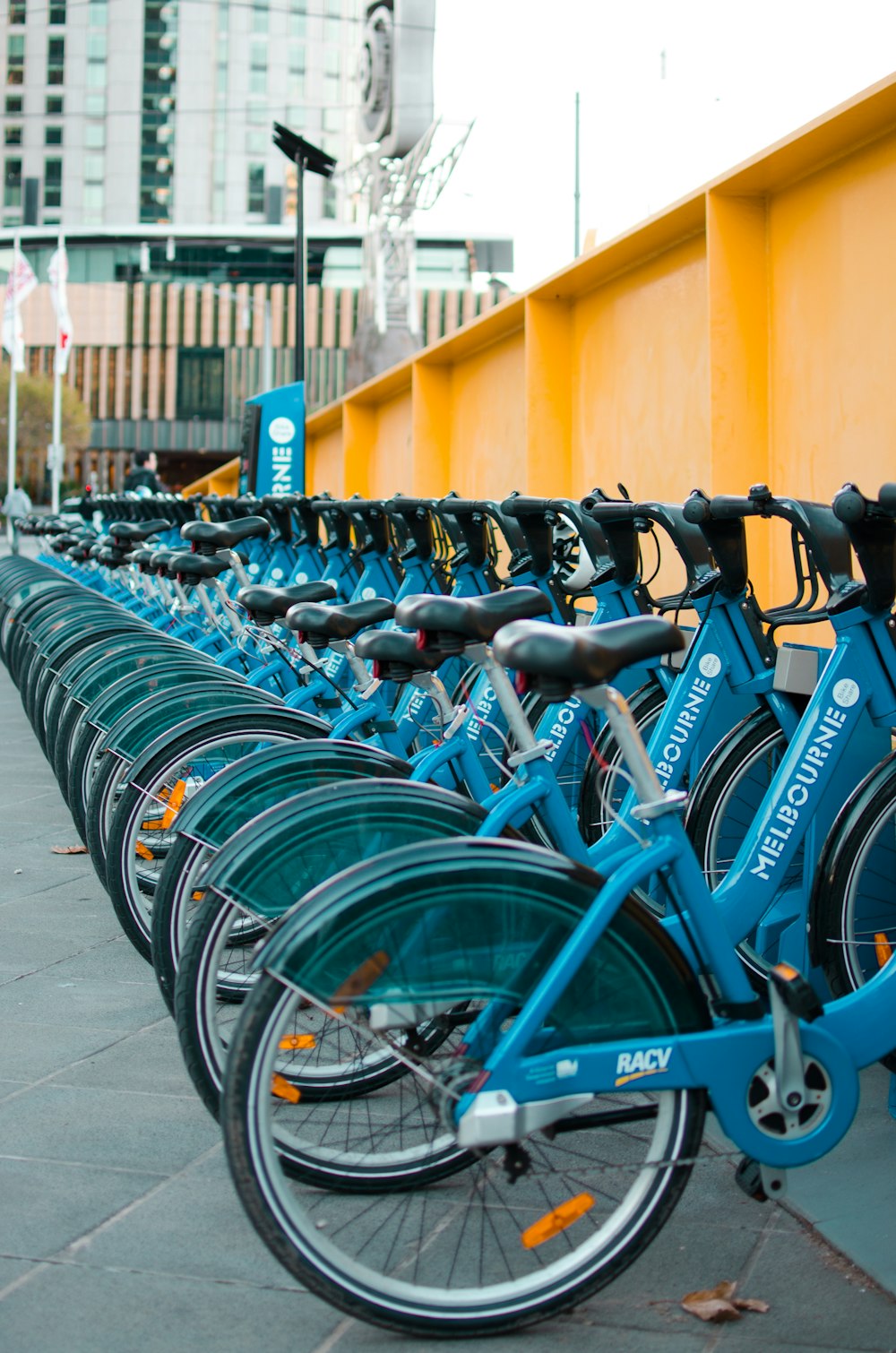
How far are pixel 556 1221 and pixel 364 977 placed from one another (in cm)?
48

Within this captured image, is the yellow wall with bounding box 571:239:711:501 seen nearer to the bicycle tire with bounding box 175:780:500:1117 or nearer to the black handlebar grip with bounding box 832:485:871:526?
the black handlebar grip with bounding box 832:485:871:526

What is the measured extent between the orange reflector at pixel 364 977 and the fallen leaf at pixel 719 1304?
0.74 m

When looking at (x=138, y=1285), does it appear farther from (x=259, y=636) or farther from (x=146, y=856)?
(x=259, y=636)

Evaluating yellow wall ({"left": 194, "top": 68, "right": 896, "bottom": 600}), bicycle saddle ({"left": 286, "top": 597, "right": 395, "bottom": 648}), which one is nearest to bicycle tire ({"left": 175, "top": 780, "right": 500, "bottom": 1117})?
bicycle saddle ({"left": 286, "top": 597, "right": 395, "bottom": 648})

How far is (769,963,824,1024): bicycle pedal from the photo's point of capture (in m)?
2.48

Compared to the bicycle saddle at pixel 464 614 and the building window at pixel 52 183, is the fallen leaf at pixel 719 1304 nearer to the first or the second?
the bicycle saddle at pixel 464 614

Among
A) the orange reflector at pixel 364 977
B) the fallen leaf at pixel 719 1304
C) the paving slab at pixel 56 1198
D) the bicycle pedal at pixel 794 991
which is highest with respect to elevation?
the orange reflector at pixel 364 977

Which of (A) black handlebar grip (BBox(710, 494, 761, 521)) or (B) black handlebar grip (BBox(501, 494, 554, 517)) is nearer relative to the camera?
(A) black handlebar grip (BBox(710, 494, 761, 521))

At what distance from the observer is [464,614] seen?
9.36 feet

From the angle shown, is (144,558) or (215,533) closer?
(215,533)

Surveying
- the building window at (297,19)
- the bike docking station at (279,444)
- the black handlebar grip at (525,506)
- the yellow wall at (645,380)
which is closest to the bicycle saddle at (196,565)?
the black handlebar grip at (525,506)

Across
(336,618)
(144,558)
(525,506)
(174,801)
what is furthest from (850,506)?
(144,558)

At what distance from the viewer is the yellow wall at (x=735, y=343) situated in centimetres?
439

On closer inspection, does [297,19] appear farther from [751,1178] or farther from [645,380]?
[751,1178]
